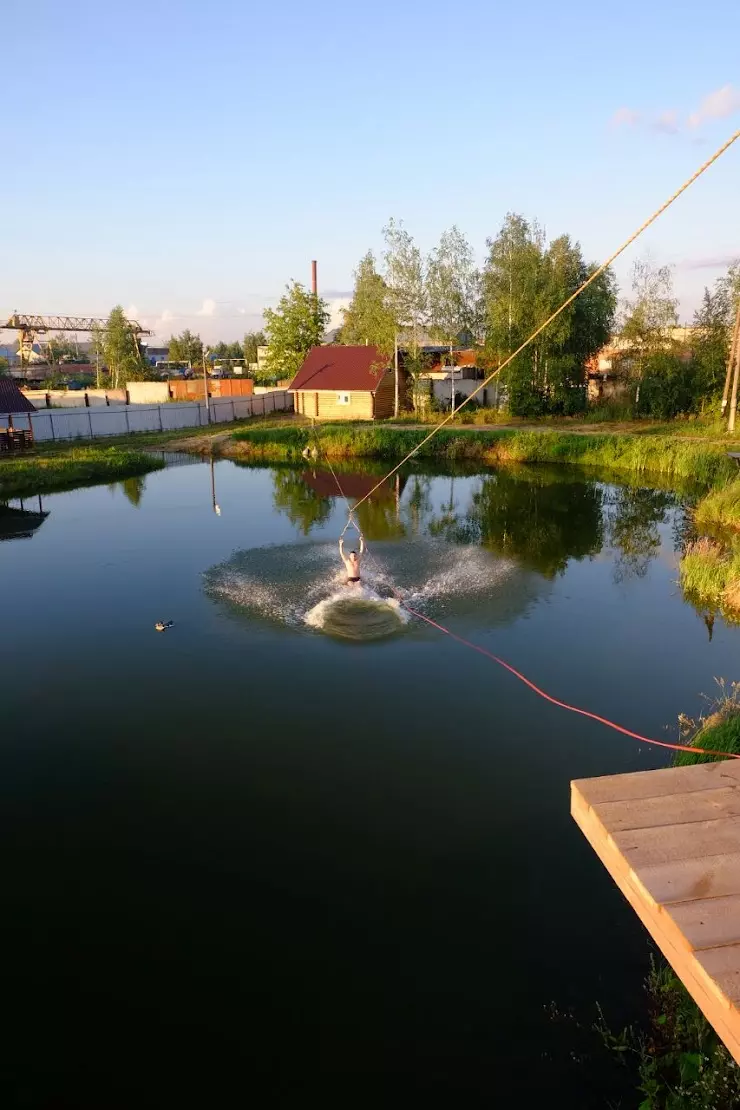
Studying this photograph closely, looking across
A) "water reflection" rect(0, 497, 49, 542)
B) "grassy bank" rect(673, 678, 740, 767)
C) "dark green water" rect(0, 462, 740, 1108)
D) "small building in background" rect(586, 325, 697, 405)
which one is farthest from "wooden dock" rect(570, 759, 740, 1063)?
"small building in background" rect(586, 325, 697, 405)

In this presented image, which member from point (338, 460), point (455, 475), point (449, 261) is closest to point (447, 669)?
point (455, 475)

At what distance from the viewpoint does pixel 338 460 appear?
39219 mm

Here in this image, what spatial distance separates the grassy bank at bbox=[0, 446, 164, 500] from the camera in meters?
31.7

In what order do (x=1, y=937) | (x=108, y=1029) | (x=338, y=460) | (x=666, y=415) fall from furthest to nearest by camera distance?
(x=666, y=415), (x=338, y=460), (x=1, y=937), (x=108, y=1029)

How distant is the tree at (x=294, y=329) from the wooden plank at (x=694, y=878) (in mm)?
61931

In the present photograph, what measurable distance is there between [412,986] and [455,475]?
1174 inches

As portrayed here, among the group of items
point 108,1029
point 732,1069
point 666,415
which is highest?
point 666,415

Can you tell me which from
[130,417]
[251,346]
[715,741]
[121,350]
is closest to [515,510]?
[715,741]

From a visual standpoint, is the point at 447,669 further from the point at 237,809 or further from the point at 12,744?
the point at 12,744

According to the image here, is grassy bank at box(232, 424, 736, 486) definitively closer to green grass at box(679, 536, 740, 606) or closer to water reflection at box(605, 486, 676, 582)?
water reflection at box(605, 486, 676, 582)

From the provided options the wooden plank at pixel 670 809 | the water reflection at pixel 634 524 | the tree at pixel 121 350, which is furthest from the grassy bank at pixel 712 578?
the tree at pixel 121 350

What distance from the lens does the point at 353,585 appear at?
17672mm

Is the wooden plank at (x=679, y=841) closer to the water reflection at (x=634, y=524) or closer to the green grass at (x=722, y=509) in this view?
the water reflection at (x=634, y=524)

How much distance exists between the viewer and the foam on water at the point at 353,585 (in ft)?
52.6
